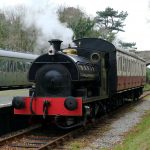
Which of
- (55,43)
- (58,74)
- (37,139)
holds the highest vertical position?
(55,43)

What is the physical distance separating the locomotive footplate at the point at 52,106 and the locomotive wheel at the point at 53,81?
1.76 feet

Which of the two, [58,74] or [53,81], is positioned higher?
[58,74]

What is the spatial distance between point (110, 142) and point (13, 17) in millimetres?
37194

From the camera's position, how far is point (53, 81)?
489 inches

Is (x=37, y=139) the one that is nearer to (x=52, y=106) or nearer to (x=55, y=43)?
(x=52, y=106)

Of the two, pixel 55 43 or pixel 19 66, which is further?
pixel 19 66

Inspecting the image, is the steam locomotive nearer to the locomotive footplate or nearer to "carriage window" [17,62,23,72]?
the locomotive footplate

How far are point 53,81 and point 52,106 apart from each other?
0.84 meters

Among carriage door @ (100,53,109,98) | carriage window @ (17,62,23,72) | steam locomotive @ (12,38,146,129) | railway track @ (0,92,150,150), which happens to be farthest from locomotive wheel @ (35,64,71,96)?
carriage window @ (17,62,23,72)

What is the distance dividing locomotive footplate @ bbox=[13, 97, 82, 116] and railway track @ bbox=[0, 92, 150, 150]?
671mm

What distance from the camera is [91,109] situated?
13.4 metres

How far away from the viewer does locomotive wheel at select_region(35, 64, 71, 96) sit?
12398mm

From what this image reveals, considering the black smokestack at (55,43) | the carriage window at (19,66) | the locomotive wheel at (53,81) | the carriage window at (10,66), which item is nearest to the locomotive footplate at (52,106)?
the locomotive wheel at (53,81)

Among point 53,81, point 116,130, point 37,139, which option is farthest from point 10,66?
point 37,139
